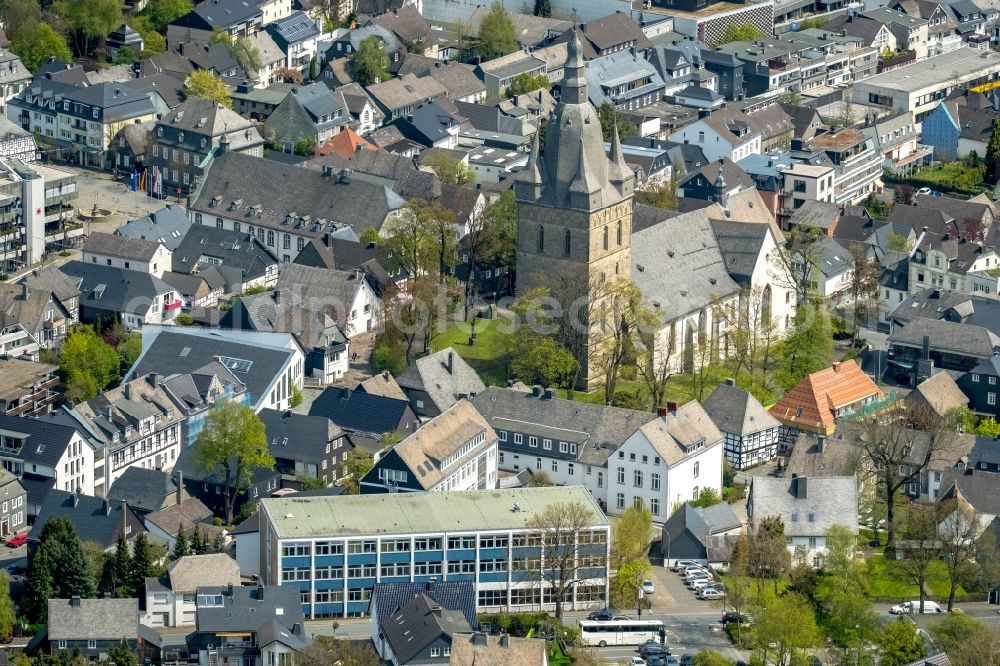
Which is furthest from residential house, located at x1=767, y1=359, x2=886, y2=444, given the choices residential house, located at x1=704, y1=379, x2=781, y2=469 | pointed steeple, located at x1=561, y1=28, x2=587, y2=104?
pointed steeple, located at x1=561, y1=28, x2=587, y2=104

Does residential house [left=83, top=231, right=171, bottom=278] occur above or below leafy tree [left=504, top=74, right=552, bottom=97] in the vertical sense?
above

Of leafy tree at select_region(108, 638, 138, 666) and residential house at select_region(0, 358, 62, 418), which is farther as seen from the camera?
residential house at select_region(0, 358, 62, 418)

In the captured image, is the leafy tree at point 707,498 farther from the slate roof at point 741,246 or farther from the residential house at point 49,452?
the residential house at point 49,452

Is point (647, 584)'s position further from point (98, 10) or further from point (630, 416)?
point (98, 10)

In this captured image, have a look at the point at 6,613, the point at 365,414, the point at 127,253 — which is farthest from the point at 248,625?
the point at 127,253

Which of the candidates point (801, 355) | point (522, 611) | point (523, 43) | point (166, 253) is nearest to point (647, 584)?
point (522, 611)

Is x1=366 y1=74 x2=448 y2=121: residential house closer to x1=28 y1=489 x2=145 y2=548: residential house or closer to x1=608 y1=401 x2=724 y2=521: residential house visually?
x1=608 y1=401 x2=724 y2=521: residential house

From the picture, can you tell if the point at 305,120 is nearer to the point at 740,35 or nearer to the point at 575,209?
the point at 575,209

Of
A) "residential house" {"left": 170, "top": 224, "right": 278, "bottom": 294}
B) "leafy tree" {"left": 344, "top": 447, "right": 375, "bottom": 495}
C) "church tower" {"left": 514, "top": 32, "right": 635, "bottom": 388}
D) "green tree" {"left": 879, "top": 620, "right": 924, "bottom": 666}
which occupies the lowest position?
"residential house" {"left": 170, "top": 224, "right": 278, "bottom": 294}

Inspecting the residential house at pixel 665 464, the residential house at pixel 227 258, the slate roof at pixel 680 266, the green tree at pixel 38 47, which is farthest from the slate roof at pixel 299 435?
the green tree at pixel 38 47
